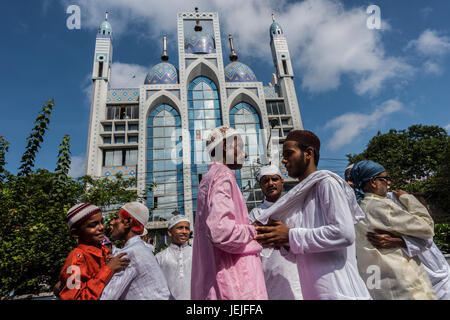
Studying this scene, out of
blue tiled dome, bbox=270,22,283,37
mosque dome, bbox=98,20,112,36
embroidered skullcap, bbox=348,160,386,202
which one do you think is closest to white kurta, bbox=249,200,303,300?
embroidered skullcap, bbox=348,160,386,202

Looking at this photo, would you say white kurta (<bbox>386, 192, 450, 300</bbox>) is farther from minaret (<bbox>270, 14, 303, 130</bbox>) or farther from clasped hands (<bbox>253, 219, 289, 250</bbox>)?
minaret (<bbox>270, 14, 303, 130</bbox>)

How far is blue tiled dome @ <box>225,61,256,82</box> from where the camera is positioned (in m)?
23.2

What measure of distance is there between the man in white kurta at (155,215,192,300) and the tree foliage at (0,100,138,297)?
1.89 m

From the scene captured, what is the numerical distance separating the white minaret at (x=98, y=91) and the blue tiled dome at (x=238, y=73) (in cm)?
1033

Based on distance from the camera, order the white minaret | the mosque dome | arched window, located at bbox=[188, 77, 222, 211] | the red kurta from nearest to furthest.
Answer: the red kurta → arched window, located at bbox=[188, 77, 222, 211] → the white minaret → the mosque dome

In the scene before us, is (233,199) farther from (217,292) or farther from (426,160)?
(426,160)

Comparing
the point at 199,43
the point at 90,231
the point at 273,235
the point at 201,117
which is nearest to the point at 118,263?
the point at 90,231

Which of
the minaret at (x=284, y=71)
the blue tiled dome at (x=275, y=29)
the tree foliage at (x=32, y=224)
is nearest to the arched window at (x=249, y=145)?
the minaret at (x=284, y=71)

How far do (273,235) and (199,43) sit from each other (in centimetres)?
2453

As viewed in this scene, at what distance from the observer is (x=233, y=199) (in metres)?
1.85

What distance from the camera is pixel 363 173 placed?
8.31ft

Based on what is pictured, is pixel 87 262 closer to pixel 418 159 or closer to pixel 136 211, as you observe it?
pixel 136 211

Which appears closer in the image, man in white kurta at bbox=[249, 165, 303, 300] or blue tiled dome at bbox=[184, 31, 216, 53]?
man in white kurta at bbox=[249, 165, 303, 300]

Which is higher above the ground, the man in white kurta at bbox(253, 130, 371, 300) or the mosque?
the mosque
